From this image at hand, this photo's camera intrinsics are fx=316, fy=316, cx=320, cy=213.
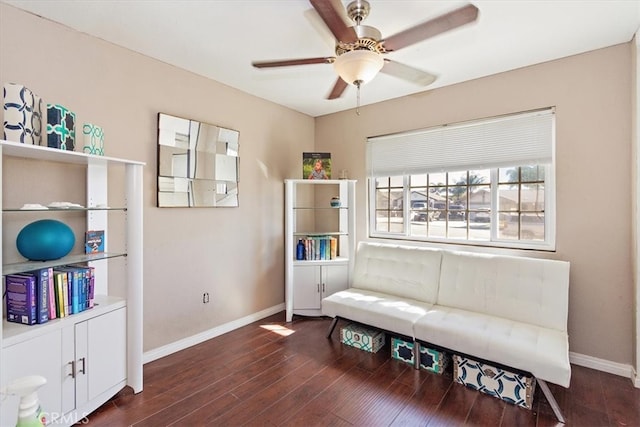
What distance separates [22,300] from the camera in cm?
181

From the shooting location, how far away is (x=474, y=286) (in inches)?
112

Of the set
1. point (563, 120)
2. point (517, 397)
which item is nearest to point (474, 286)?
point (517, 397)

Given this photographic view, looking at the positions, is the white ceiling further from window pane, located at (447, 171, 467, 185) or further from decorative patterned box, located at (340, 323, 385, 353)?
decorative patterned box, located at (340, 323, 385, 353)

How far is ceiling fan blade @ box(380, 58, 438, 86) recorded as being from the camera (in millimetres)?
2043

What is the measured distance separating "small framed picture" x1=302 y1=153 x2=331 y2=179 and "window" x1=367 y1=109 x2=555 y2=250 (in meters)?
0.57

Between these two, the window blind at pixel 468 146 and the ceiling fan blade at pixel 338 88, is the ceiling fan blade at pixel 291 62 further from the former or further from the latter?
the window blind at pixel 468 146

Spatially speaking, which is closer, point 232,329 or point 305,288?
point 232,329

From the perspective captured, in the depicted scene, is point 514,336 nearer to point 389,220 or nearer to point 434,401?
point 434,401

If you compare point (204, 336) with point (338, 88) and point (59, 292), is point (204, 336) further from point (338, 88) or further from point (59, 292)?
point (338, 88)

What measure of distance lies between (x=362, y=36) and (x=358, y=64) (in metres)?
0.19

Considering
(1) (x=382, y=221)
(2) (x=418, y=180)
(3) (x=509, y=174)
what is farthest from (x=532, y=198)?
(1) (x=382, y=221)

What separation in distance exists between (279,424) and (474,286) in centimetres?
197

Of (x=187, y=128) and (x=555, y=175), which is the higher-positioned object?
(x=187, y=128)

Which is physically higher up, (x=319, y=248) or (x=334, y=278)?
(x=319, y=248)
